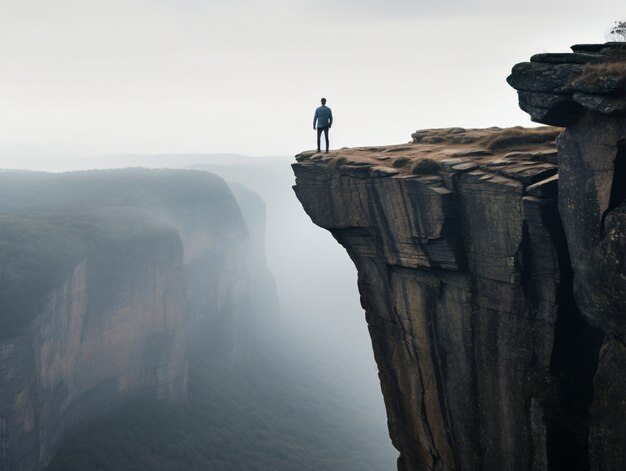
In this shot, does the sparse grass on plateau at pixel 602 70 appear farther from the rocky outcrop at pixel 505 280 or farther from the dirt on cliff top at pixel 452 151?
the dirt on cliff top at pixel 452 151

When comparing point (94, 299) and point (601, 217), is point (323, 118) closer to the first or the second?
point (601, 217)

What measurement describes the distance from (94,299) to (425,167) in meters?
100

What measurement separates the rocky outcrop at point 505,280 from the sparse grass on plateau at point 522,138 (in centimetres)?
5

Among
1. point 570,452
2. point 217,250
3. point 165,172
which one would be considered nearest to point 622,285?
point 570,452

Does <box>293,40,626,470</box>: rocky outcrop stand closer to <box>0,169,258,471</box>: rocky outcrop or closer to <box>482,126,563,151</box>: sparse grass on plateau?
<box>482,126,563,151</box>: sparse grass on plateau

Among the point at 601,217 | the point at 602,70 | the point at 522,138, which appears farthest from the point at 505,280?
the point at 602,70

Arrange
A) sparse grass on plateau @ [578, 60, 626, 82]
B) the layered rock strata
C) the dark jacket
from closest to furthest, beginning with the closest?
sparse grass on plateau @ [578, 60, 626, 82] < the layered rock strata < the dark jacket

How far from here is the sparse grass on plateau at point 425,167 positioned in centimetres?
2219

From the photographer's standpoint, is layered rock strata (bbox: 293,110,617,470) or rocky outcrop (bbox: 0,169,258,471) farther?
rocky outcrop (bbox: 0,169,258,471)

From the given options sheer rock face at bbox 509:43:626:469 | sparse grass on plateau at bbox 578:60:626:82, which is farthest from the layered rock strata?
sparse grass on plateau at bbox 578:60:626:82

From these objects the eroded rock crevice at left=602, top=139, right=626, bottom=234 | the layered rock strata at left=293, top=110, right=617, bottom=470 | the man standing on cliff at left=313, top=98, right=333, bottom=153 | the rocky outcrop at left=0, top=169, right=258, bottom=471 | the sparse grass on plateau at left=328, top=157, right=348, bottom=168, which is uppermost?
the man standing on cliff at left=313, top=98, right=333, bottom=153

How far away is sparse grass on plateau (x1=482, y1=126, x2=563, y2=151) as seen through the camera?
22.8 meters

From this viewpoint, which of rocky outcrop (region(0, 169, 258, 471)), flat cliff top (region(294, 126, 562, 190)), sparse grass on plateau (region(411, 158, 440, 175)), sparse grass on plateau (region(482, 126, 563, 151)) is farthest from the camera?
rocky outcrop (region(0, 169, 258, 471))

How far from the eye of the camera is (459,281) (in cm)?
2158
